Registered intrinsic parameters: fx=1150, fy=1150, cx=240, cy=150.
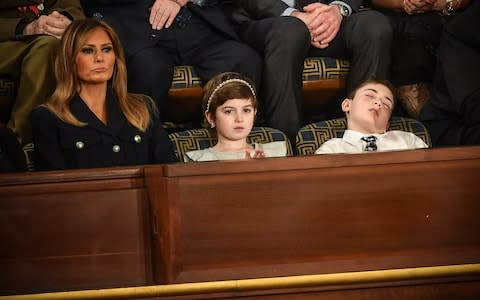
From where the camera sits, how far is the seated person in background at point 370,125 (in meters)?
3.36

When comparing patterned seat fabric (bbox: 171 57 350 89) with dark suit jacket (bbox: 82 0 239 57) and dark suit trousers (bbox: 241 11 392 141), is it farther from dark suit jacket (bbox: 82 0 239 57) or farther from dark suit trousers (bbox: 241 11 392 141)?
dark suit jacket (bbox: 82 0 239 57)

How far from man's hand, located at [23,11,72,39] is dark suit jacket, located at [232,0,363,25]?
0.60 metres

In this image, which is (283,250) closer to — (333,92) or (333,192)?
(333,192)

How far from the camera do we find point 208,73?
363cm

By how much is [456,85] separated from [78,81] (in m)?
1.19

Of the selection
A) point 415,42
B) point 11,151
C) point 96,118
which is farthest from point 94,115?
point 415,42

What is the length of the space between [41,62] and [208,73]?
521mm

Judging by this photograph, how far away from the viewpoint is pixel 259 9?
3.82 m

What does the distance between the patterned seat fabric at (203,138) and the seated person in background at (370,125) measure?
0.17 m

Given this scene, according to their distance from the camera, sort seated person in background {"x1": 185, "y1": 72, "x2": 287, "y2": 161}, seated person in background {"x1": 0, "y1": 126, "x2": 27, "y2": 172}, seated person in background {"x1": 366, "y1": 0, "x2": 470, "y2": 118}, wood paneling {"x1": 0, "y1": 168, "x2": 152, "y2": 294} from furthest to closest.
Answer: seated person in background {"x1": 366, "y1": 0, "x2": 470, "y2": 118} → seated person in background {"x1": 185, "y1": 72, "x2": 287, "y2": 161} → seated person in background {"x1": 0, "y1": 126, "x2": 27, "y2": 172} → wood paneling {"x1": 0, "y1": 168, "x2": 152, "y2": 294}

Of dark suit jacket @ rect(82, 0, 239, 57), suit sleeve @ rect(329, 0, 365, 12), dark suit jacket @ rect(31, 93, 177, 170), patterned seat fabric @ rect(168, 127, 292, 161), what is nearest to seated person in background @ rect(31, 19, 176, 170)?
dark suit jacket @ rect(31, 93, 177, 170)

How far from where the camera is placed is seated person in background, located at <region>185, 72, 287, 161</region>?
3295mm

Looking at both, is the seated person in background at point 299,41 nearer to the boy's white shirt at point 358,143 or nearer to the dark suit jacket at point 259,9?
the dark suit jacket at point 259,9

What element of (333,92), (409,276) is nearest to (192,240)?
(409,276)
